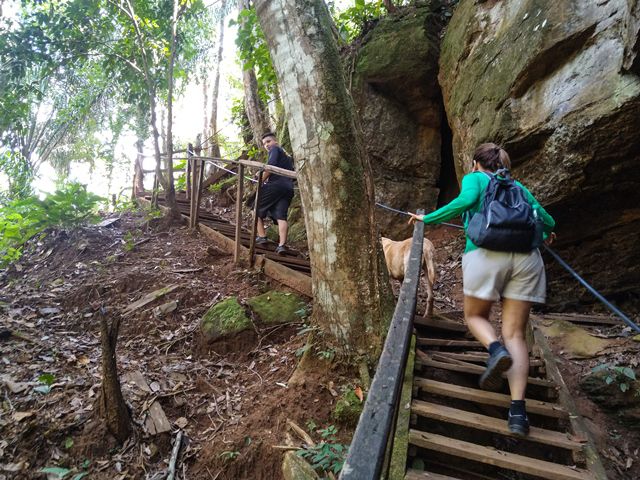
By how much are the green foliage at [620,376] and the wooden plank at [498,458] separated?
1408mm

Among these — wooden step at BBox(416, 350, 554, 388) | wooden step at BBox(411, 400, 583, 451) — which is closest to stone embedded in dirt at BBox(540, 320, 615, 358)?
wooden step at BBox(416, 350, 554, 388)

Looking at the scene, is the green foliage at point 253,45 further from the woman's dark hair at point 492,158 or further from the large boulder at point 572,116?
the woman's dark hair at point 492,158

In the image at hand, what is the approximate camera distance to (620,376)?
3432mm

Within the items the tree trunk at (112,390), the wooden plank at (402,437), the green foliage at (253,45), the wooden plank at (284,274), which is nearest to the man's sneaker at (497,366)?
the wooden plank at (402,437)

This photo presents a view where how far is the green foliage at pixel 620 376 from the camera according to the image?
3355 millimetres

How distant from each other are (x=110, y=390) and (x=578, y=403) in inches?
153

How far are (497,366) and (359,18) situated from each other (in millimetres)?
8717

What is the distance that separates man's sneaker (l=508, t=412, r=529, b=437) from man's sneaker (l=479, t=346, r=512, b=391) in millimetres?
217

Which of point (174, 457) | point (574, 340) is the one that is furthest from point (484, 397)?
point (174, 457)

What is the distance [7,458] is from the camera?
2.85 metres

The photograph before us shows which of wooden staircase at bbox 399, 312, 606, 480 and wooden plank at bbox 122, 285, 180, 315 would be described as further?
wooden plank at bbox 122, 285, 180, 315

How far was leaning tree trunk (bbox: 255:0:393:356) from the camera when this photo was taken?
3.39m

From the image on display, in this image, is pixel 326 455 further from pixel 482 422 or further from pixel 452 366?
pixel 452 366

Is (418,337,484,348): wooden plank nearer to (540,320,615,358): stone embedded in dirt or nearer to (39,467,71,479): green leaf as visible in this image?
(540,320,615,358): stone embedded in dirt
